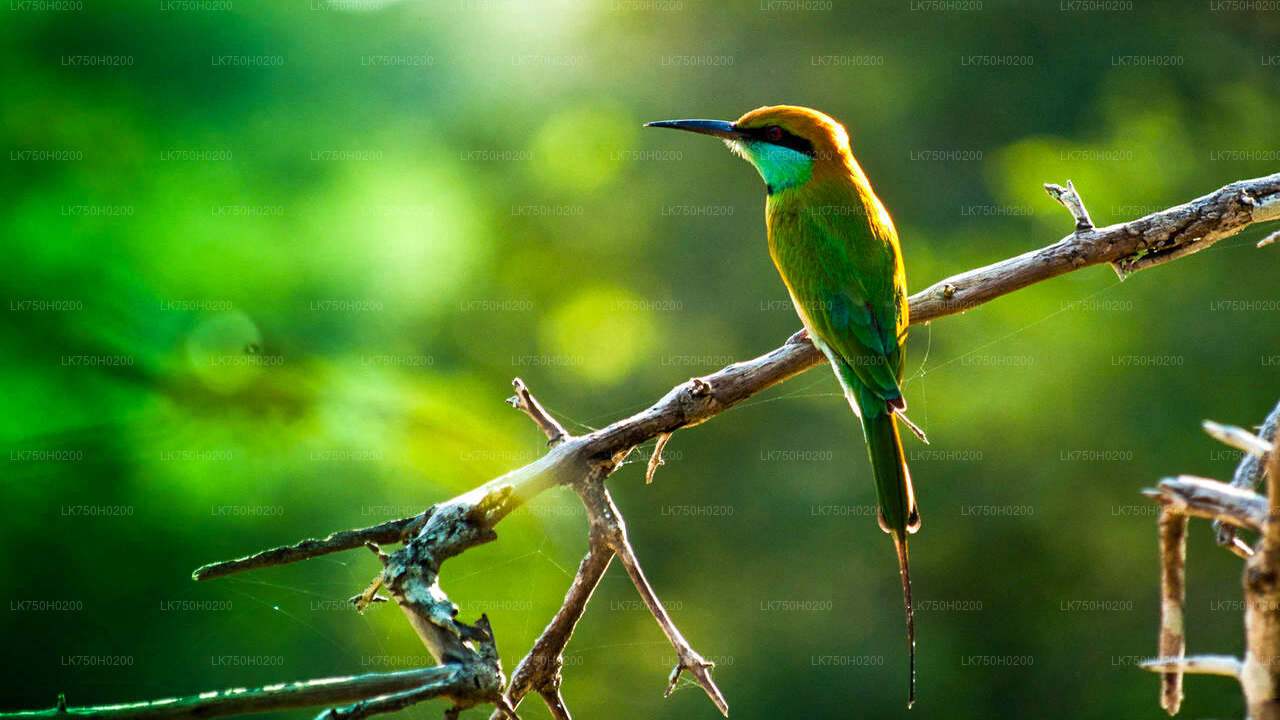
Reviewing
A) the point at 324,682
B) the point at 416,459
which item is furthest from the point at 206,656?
the point at 324,682

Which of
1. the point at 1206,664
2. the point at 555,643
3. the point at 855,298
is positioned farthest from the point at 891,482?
the point at 1206,664

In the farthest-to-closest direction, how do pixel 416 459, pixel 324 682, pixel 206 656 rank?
pixel 416 459 < pixel 206 656 < pixel 324 682

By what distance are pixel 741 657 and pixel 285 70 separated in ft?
13.2

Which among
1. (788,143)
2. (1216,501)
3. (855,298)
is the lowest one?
(1216,501)

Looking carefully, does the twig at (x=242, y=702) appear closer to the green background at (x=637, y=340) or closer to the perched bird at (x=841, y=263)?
the perched bird at (x=841, y=263)

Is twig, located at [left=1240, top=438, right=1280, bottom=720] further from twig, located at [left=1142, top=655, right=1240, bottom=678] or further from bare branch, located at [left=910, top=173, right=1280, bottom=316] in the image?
A: bare branch, located at [left=910, top=173, right=1280, bottom=316]

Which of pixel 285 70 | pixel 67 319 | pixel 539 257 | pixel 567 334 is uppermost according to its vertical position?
pixel 285 70

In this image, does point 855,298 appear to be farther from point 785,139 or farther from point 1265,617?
point 1265,617

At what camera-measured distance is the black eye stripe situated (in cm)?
271

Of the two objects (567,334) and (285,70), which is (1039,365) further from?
(285,70)

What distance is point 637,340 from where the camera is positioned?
191 inches

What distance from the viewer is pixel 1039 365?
4.92 m

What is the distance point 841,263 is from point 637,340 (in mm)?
2417

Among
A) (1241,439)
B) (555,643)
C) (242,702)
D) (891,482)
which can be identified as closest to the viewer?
(1241,439)
